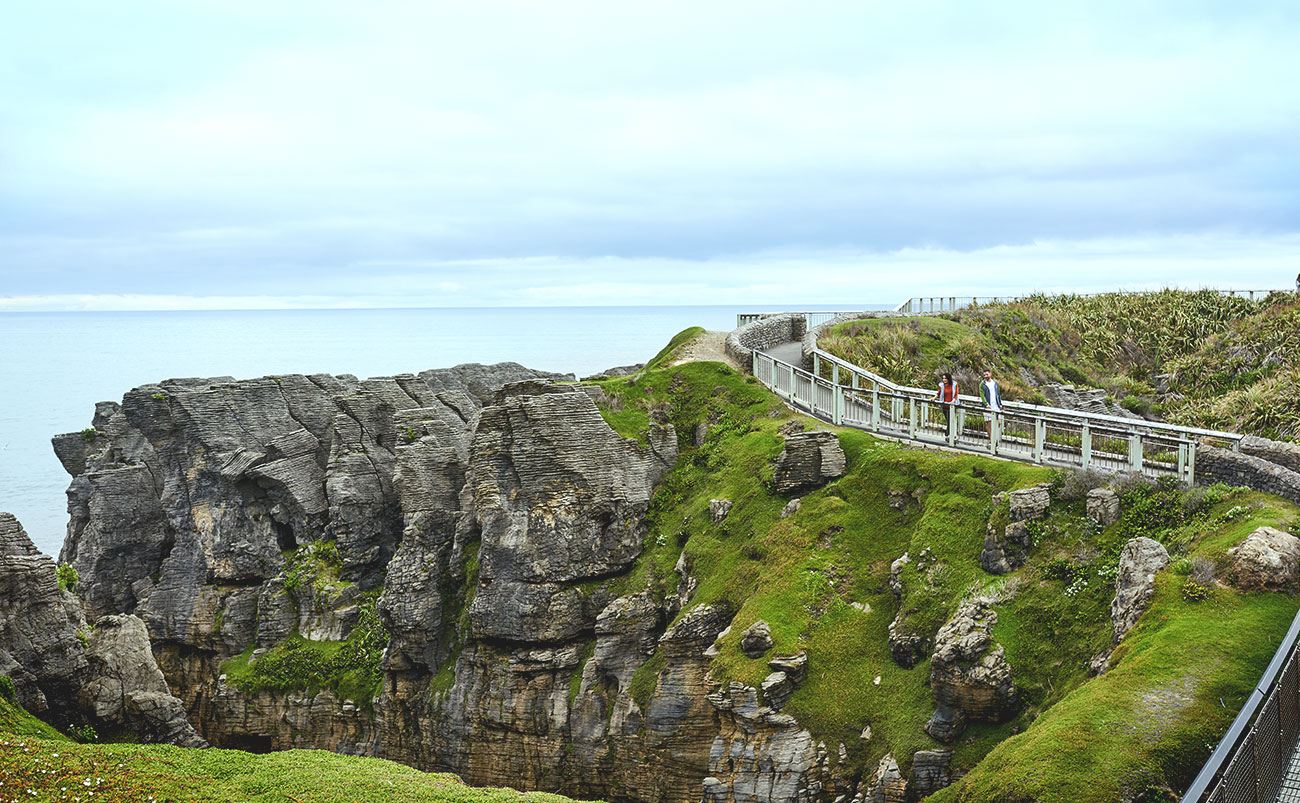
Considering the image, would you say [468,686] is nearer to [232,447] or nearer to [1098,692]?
[232,447]

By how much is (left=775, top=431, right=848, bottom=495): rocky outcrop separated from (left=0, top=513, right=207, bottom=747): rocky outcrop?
21.1 m

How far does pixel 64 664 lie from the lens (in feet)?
96.2

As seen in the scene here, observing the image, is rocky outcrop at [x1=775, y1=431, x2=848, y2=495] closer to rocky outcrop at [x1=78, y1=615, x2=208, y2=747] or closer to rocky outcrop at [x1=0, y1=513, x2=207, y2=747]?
rocky outcrop at [x1=78, y1=615, x2=208, y2=747]

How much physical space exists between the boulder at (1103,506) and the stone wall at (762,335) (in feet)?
71.1

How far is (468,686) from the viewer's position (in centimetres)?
3500

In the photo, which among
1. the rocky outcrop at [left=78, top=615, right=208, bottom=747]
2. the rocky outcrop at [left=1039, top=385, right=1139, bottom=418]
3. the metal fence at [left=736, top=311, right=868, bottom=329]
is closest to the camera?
the rocky outcrop at [left=78, top=615, right=208, bottom=747]

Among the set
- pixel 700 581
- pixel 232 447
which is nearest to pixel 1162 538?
pixel 700 581

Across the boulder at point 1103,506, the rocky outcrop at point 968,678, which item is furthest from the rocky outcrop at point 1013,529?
the rocky outcrop at point 968,678

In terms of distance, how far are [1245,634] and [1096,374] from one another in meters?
41.8

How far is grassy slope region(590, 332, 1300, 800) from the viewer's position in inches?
620

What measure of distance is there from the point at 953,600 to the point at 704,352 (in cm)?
2483

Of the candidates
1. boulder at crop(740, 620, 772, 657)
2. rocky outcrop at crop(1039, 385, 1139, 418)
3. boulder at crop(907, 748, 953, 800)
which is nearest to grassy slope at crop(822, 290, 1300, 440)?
rocky outcrop at crop(1039, 385, 1139, 418)

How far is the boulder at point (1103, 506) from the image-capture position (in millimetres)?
22250

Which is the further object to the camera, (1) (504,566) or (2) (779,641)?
(1) (504,566)
